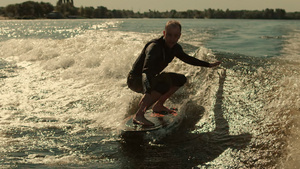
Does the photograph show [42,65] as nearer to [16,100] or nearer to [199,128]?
[16,100]

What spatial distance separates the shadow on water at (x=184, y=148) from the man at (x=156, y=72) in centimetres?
52

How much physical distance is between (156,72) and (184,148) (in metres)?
1.36

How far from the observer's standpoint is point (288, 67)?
857 centimetres

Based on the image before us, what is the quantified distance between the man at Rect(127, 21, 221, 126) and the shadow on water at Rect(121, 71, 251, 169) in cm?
52

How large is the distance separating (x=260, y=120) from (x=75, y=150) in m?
3.26

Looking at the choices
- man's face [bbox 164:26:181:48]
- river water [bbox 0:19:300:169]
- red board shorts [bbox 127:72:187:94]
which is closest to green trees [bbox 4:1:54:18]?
river water [bbox 0:19:300:169]

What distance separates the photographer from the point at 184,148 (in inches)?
170

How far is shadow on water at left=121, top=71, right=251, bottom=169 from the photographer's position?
3.86m

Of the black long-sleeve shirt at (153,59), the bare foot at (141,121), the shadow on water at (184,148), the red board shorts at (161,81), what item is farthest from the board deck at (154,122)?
the black long-sleeve shirt at (153,59)

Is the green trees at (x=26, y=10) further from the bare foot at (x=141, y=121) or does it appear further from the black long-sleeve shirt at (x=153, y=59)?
the bare foot at (x=141, y=121)

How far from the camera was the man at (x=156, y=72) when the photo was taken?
4.55 meters

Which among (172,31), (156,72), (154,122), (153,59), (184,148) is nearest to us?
(184,148)

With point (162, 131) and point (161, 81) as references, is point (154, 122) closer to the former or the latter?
point (162, 131)

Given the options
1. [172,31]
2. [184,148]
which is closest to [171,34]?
[172,31]
